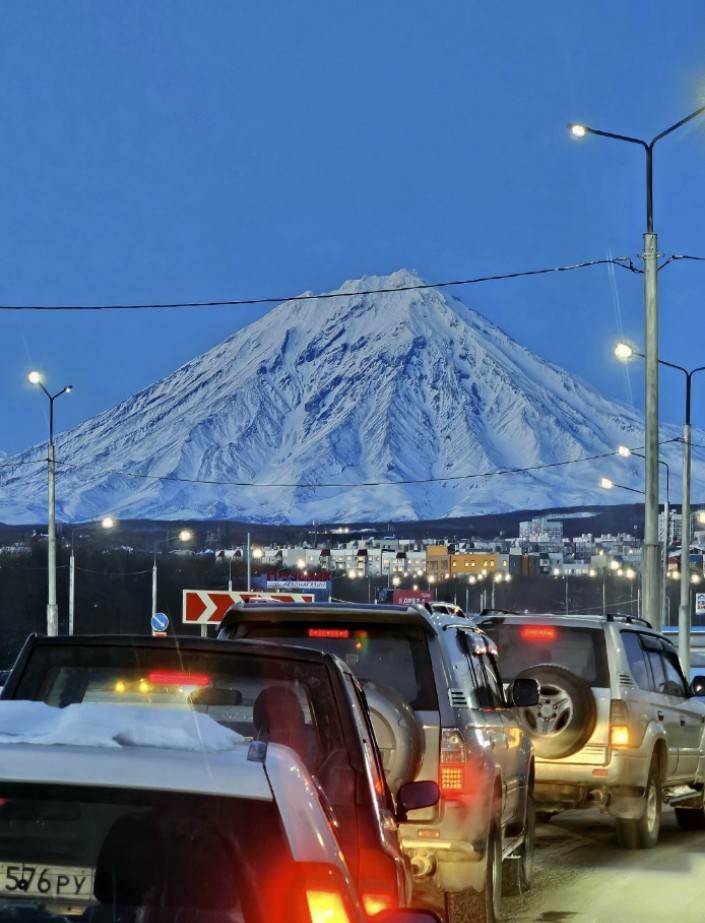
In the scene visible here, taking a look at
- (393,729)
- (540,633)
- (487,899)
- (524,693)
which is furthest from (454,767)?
(540,633)

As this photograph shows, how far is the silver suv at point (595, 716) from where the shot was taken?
12.8 meters

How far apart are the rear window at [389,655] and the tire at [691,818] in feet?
25.3

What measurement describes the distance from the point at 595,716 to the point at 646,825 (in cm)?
112

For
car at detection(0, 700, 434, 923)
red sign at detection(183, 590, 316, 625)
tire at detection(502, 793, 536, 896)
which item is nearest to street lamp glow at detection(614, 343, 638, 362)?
red sign at detection(183, 590, 316, 625)

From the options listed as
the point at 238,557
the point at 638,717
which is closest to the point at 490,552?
the point at 238,557

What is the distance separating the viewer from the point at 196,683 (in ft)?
19.1

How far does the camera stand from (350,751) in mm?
5434

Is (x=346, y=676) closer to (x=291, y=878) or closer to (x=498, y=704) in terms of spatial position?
(x=291, y=878)

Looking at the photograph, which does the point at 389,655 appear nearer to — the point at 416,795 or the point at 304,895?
the point at 416,795

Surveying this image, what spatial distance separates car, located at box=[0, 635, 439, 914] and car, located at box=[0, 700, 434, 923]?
1681 mm

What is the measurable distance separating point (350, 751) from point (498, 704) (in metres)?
4.57

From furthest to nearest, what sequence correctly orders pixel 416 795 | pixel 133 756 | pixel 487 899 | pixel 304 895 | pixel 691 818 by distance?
pixel 691 818
pixel 487 899
pixel 416 795
pixel 133 756
pixel 304 895

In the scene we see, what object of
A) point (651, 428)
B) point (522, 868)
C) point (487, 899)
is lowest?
point (522, 868)

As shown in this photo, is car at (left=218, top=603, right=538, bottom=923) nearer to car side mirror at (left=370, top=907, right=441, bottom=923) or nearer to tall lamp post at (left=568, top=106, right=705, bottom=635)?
Result: car side mirror at (left=370, top=907, right=441, bottom=923)
